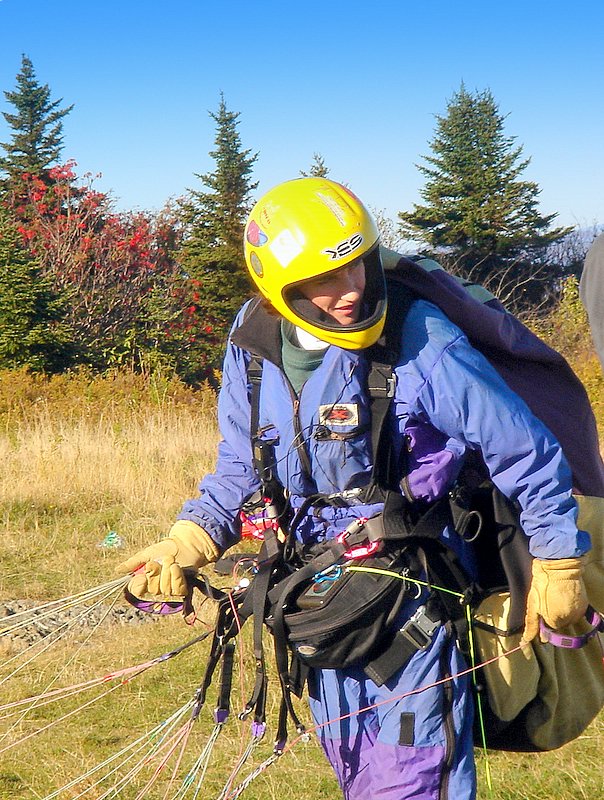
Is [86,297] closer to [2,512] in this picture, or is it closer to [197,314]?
[197,314]

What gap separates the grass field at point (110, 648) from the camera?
3504mm

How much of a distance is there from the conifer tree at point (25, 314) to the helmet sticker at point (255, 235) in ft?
54.7

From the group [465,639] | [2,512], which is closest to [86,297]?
[2,512]

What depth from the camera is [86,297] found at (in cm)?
2200

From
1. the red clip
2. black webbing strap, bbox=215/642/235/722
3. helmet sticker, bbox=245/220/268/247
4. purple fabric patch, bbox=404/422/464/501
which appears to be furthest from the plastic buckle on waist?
helmet sticker, bbox=245/220/268/247

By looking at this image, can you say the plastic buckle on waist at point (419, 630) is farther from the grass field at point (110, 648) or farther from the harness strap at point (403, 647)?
the grass field at point (110, 648)

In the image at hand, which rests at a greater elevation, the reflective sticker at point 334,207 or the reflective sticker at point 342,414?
the reflective sticker at point 334,207

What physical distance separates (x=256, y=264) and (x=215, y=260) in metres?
22.2

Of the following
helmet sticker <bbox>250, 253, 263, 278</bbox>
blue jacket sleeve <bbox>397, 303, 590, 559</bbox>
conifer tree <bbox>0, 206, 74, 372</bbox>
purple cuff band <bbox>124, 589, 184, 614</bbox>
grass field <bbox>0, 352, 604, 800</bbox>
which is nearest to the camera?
blue jacket sleeve <bbox>397, 303, 590, 559</bbox>

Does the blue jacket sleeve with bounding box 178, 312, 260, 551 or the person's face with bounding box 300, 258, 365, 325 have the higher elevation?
the person's face with bounding box 300, 258, 365, 325

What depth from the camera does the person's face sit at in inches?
91.0

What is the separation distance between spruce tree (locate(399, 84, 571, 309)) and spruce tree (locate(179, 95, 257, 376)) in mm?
4699

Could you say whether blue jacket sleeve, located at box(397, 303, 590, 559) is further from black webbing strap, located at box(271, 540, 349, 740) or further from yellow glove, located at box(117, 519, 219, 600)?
yellow glove, located at box(117, 519, 219, 600)

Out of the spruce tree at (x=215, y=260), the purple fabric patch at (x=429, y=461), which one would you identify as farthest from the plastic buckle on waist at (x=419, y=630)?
the spruce tree at (x=215, y=260)
